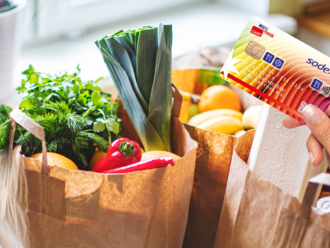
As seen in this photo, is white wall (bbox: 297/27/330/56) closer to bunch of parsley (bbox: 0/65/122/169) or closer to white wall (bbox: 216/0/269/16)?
white wall (bbox: 216/0/269/16)

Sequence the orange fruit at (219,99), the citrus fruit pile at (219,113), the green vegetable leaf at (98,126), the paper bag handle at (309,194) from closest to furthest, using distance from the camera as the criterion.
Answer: the paper bag handle at (309,194), the green vegetable leaf at (98,126), the citrus fruit pile at (219,113), the orange fruit at (219,99)

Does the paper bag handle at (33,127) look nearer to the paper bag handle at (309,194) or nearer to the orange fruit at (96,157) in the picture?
the orange fruit at (96,157)

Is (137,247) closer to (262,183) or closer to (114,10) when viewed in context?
(262,183)

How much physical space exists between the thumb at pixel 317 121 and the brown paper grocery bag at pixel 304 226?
95mm

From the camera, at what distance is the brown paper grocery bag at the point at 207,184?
0.64 m

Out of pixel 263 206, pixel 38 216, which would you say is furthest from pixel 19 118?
pixel 263 206

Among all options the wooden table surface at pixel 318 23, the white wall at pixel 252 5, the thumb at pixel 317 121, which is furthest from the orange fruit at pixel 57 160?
the wooden table surface at pixel 318 23

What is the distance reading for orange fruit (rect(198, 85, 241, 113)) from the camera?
0.88 m

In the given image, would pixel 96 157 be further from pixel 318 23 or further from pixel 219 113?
pixel 318 23

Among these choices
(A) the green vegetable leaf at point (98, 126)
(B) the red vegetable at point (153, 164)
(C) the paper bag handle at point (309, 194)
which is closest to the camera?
(C) the paper bag handle at point (309, 194)

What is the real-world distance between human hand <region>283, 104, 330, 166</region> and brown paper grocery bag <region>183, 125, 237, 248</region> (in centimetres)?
13

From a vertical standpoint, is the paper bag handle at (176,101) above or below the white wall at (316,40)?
above

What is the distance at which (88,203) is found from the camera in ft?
1.64

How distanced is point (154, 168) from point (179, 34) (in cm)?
101
